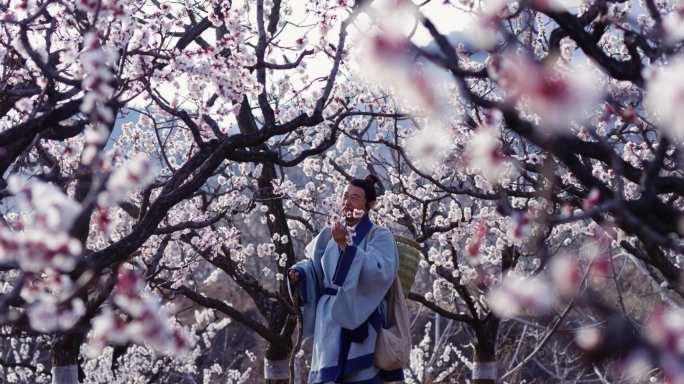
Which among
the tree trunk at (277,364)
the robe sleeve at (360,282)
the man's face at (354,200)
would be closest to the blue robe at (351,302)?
the robe sleeve at (360,282)

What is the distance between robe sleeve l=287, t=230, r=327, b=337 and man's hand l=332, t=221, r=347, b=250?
403 mm

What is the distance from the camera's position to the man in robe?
5.81 meters

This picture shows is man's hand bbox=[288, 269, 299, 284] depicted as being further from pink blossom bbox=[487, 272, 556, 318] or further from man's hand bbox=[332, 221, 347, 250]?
pink blossom bbox=[487, 272, 556, 318]

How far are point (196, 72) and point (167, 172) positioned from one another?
16.1ft

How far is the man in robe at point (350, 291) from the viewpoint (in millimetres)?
5809

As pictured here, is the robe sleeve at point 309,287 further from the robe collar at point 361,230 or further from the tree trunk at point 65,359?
the tree trunk at point 65,359

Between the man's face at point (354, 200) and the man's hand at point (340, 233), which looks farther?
the man's face at point (354, 200)

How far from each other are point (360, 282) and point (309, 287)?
38 cm

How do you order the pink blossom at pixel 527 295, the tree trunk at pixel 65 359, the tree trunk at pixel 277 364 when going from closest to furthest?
the pink blossom at pixel 527 295
the tree trunk at pixel 65 359
the tree trunk at pixel 277 364

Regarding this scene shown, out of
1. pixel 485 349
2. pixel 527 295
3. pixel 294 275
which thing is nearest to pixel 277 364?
pixel 485 349

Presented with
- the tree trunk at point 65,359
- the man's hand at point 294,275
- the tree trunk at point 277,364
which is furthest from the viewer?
the tree trunk at point 277,364

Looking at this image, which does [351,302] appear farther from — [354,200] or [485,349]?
Answer: [485,349]

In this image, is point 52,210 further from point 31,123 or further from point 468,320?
point 468,320

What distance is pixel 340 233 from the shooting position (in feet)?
18.6
